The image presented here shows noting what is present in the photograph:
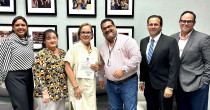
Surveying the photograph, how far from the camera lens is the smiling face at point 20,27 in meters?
1.88

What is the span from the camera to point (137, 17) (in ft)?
9.04

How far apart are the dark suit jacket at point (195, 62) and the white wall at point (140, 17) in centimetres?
96

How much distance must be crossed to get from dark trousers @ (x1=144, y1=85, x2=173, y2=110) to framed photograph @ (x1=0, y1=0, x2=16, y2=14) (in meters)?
2.35

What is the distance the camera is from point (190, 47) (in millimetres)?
1872

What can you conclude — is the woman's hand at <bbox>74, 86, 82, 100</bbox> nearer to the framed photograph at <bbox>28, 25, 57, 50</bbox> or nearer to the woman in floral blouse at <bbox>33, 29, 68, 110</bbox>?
the woman in floral blouse at <bbox>33, 29, 68, 110</bbox>

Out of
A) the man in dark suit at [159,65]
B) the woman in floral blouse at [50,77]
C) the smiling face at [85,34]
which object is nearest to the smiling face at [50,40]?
the woman in floral blouse at [50,77]

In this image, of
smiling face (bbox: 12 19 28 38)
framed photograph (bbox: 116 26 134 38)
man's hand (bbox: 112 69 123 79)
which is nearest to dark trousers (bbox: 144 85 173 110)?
man's hand (bbox: 112 69 123 79)

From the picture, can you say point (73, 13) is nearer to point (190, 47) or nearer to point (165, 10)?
point (165, 10)

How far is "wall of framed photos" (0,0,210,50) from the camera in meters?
2.65

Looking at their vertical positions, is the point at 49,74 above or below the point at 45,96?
above

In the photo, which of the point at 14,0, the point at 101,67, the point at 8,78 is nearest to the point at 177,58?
the point at 101,67

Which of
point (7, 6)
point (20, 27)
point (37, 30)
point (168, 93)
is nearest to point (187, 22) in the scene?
point (168, 93)

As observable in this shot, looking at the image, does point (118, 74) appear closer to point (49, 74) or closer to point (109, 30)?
point (109, 30)

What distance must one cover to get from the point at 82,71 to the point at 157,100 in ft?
3.07
